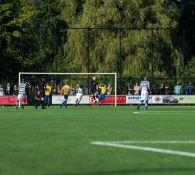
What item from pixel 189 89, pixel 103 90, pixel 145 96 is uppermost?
pixel 189 89

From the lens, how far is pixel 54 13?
7431 cm

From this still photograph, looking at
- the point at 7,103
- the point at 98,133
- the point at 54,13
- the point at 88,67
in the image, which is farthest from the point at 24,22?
the point at 98,133

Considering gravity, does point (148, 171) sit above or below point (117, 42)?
below

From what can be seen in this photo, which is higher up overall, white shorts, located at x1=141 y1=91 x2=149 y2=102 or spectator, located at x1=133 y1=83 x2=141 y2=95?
spectator, located at x1=133 y1=83 x2=141 y2=95

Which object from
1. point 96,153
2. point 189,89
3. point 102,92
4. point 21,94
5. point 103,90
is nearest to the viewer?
point 96,153

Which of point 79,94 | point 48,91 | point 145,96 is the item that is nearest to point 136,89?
point 79,94

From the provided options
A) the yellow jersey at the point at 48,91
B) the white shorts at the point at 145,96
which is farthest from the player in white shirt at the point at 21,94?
the white shorts at the point at 145,96

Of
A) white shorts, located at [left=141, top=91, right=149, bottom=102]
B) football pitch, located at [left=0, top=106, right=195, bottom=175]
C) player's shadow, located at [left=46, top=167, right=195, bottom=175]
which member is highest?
white shorts, located at [left=141, top=91, right=149, bottom=102]

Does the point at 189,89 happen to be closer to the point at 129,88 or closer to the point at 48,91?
the point at 129,88

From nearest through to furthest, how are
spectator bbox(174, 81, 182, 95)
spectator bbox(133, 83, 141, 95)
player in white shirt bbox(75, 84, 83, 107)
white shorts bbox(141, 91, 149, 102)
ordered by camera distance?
white shorts bbox(141, 91, 149, 102) < player in white shirt bbox(75, 84, 83, 107) < spectator bbox(133, 83, 141, 95) < spectator bbox(174, 81, 182, 95)

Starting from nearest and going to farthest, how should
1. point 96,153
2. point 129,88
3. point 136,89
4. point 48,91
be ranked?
point 96,153 → point 48,91 → point 136,89 → point 129,88

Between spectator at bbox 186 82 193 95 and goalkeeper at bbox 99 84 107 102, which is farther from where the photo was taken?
spectator at bbox 186 82 193 95

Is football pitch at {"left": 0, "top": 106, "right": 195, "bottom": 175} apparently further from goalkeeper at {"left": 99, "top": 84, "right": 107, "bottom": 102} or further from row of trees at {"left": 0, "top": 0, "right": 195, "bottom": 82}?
row of trees at {"left": 0, "top": 0, "right": 195, "bottom": 82}

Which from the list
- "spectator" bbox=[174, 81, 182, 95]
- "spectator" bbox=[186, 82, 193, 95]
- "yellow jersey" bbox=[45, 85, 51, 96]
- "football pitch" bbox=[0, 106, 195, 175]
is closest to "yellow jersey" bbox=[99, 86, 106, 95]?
"yellow jersey" bbox=[45, 85, 51, 96]
